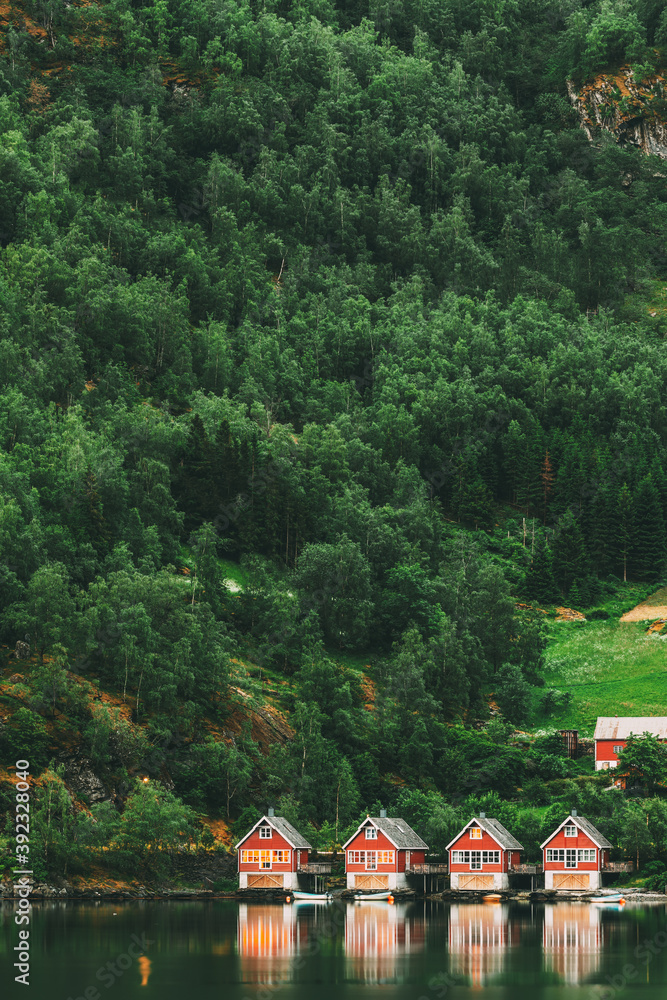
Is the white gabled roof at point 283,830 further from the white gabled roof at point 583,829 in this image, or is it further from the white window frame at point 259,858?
the white gabled roof at point 583,829

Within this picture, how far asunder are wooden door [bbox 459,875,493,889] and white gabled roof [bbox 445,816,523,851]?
257 cm

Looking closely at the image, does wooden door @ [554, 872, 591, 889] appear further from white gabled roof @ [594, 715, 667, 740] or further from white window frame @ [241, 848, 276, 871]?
white gabled roof @ [594, 715, 667, 740]

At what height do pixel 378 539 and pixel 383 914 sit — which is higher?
pixel 378 539

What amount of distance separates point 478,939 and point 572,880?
29.5 metres

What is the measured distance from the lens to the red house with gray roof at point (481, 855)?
11081 centimetres

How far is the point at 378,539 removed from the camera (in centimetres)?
16038

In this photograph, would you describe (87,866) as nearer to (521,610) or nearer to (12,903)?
(12,903)

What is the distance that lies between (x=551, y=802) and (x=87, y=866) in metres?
41.8

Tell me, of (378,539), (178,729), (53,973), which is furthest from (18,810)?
(378,539)

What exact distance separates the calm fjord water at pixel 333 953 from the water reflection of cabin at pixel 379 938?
0.09 metres

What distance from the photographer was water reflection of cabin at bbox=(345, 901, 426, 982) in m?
71.9

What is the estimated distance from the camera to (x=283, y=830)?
110500mm

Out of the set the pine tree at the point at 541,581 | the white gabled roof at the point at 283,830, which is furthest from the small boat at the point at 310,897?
the pine tree at the point at 541,581

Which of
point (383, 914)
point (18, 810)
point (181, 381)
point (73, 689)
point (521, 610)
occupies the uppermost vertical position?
point (181, 381)
